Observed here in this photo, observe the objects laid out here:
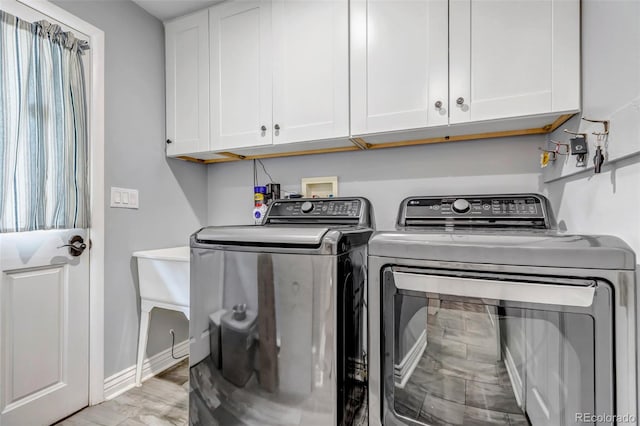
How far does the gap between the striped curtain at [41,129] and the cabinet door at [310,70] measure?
1.05m

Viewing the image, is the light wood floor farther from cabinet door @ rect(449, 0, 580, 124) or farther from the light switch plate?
cabinet door @ rect(449, 0, 580, 124)

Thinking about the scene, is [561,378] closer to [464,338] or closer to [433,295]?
[464,338]

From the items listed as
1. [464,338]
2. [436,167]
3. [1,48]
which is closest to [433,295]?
[464,338]

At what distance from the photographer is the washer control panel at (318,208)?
174cm

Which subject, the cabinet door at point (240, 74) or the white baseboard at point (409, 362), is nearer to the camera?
the white baseboard at point (409, 362)

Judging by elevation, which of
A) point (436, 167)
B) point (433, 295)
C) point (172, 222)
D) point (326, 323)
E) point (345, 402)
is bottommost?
point (345, 402)

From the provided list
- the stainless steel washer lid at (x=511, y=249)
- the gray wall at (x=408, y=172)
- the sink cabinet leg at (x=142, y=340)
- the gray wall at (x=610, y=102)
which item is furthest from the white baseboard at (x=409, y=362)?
the sink cabinet leg at (x=142, y=340)

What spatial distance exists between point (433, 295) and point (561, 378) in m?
0.38

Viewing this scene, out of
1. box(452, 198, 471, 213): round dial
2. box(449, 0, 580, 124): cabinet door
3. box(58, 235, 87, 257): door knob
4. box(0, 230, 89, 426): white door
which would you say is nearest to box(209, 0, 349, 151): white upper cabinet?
box(449, 0, 580, 124): cabinet door

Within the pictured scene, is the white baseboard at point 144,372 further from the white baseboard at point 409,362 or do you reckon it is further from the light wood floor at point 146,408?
the white baseboard at point 409,362

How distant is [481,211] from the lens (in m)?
1.42

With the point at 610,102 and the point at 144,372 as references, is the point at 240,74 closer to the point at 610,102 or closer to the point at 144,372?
the point at 610,102

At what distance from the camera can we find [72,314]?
1609 mm

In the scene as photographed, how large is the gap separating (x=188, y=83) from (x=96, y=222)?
3.43 ft
